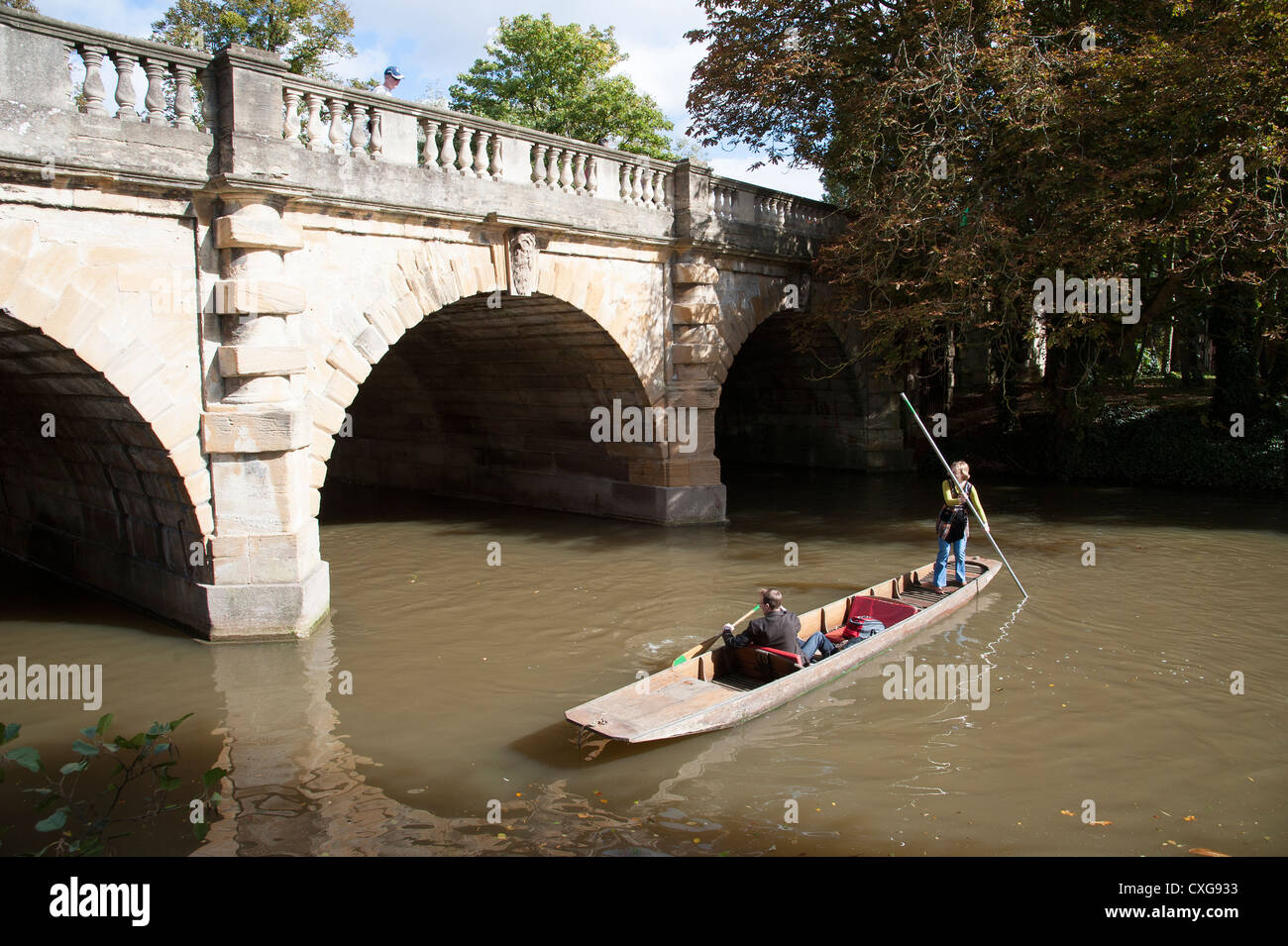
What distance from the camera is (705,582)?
1102 cm

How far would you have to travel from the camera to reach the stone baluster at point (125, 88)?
7.87 meters

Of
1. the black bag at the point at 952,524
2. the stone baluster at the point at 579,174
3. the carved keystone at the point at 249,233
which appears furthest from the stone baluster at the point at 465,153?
the black bag at the point at 952,524

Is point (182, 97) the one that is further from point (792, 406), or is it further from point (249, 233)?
point (792, 406)

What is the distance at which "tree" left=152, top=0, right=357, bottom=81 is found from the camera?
68.8ft

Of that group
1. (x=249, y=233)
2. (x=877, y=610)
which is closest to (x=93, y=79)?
(x=249, y=233)

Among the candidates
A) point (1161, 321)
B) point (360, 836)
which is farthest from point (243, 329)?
point (1161, 321)

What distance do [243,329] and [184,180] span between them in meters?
1.33

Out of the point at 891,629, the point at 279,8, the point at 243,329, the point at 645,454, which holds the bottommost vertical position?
the point at 891,629

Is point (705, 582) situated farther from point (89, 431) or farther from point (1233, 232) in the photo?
point (1233, 232)

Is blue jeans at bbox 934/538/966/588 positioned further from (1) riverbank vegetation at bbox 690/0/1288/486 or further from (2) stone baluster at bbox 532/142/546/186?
(2) stone baluster at bbox 532/142/546/186

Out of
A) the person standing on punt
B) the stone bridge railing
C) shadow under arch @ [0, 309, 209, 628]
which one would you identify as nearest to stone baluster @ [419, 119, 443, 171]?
the stone bridge railing

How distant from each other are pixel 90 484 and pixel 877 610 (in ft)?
27.6

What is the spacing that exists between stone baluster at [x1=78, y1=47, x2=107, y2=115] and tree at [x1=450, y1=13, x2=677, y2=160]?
69.7 ft

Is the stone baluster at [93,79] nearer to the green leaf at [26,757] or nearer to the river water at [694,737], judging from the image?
the river water at [694,737]
